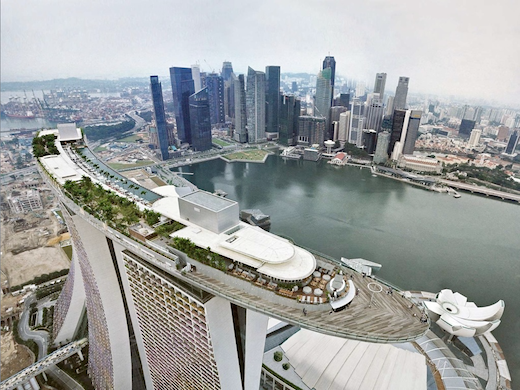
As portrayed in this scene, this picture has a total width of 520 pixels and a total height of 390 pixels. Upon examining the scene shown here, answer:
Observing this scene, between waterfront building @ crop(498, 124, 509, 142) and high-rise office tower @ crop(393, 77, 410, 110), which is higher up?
high-rise office tower @ crop(393, 77, 410, 110)

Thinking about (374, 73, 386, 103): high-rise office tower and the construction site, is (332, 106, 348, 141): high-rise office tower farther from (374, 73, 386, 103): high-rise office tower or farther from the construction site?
the construction site

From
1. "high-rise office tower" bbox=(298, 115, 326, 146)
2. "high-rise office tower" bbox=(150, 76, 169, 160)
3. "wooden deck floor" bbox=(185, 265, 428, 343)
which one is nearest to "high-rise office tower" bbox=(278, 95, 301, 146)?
"high-rise office tower" bbox=(298, 115, 326, 146)

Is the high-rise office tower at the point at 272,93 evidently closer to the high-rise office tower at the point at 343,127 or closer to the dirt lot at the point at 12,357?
the high-rise office tower at the point at 343,127

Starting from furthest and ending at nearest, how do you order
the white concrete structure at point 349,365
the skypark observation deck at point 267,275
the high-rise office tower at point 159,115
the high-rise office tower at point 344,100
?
the high-rise office tower at point 344,100
the high-rise office tower at point 159,115
the white concrete structure at point 349,365
the skypark observation deck at point 267,275

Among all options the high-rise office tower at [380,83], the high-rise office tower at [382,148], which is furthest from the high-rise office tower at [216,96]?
the high-rise office tower at [382,148]

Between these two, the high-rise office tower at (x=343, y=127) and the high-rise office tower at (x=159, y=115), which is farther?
the high-rise office tower at (x=343, y=127)

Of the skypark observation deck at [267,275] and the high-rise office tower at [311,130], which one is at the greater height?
the skypark observation deck at [267,275]

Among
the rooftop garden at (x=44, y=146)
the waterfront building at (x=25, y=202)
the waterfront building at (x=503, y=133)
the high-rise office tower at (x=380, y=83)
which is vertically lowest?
the waterfront building at (x=25, y=202)

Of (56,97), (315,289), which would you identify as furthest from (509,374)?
(56,97)

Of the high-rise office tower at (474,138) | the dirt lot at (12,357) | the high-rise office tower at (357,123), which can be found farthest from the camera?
the high-rise office tower at (357,123)
